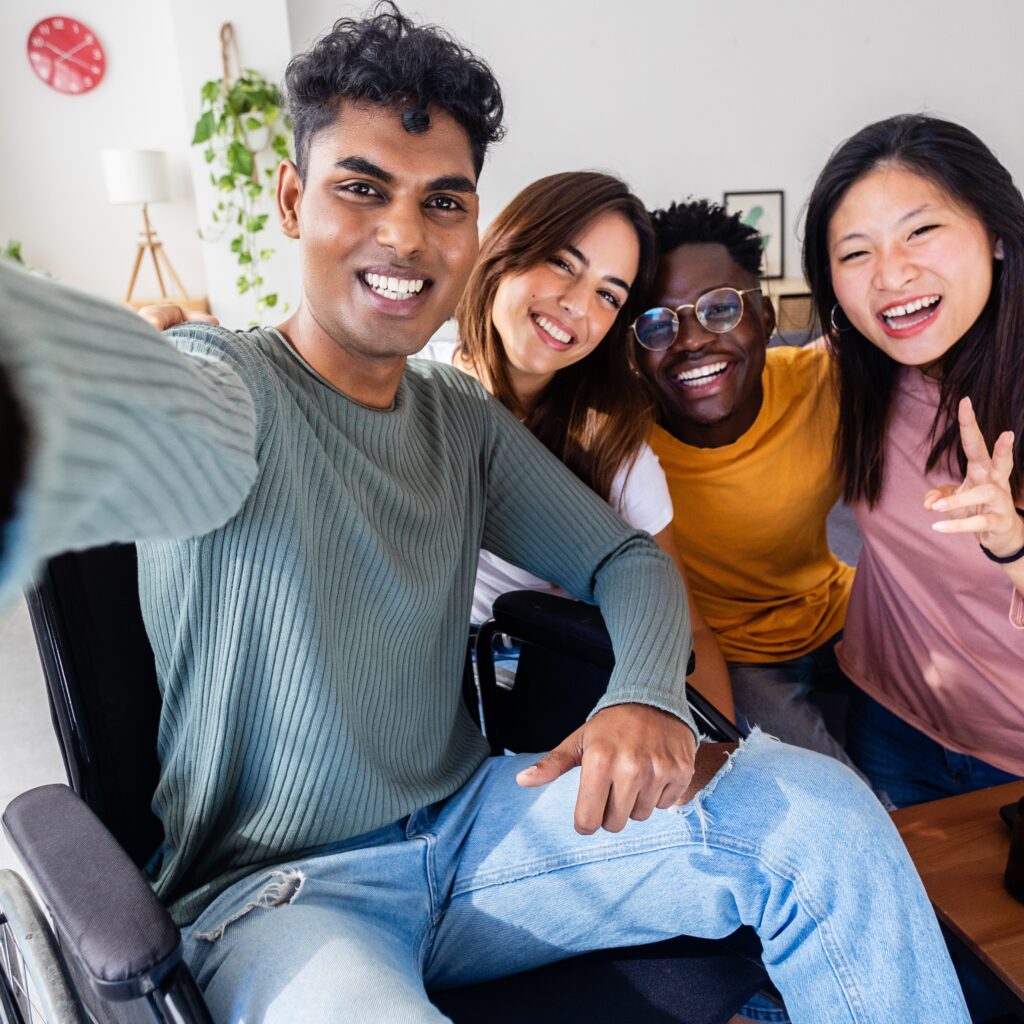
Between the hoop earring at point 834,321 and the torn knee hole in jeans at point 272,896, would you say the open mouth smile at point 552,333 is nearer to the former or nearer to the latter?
the hoop earring at point 834,321

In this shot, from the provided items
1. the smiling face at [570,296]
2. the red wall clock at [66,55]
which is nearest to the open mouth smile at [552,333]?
the smiling face at [570,296]

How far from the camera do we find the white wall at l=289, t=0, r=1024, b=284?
488cm

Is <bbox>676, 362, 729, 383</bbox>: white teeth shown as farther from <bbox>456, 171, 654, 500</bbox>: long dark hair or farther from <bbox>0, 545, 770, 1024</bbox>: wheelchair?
<bbox>0, 545, 770, 1024</bbox>: wheelchair

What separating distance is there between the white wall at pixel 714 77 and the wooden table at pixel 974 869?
426 cm

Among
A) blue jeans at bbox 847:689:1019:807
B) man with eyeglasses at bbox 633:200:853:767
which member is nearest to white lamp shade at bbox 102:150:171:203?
man with eyeglasses at bbox 633:200:853:767

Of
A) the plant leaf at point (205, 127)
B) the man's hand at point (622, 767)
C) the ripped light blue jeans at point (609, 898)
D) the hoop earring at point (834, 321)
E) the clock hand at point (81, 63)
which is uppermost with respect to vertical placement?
the clock hand at point (81, 63)

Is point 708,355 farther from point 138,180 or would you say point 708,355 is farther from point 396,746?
point 138,180

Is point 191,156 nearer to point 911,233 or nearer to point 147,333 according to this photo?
point 911,233

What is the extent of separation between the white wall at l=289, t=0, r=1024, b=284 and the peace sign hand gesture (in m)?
4.07

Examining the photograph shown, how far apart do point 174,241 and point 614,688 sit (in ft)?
15.4

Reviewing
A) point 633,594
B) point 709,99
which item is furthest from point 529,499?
point 709,99

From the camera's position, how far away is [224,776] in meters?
0.96

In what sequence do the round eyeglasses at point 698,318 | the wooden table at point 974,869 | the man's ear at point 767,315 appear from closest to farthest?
the wooden table at point 974,869, the round eyeglasses at point 698,318, the man's ear at point 767,315

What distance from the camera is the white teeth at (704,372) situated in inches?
65.3
